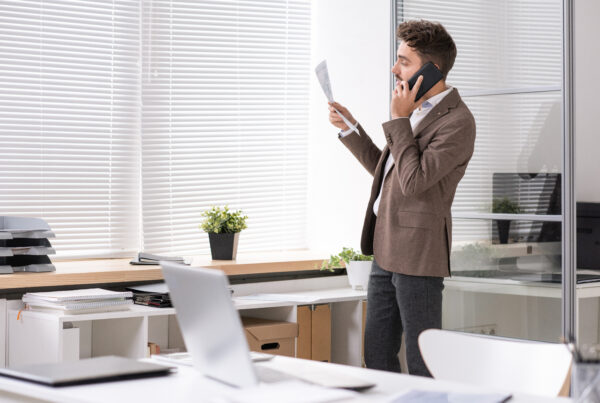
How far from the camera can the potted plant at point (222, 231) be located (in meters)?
4.15

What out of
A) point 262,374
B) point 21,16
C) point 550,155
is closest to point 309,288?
point 550,155

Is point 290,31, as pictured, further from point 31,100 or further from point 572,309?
point 572,309

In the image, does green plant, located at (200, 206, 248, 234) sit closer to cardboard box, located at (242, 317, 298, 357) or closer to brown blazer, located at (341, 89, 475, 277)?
cardboard box, located at (242, 317, 298, 357)

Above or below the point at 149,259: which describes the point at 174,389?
below

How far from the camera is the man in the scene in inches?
116

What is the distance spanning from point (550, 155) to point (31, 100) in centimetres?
233

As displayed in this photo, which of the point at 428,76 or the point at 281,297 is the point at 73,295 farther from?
the point at 428,76

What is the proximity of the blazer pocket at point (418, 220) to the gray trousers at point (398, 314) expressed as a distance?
7.1 inches

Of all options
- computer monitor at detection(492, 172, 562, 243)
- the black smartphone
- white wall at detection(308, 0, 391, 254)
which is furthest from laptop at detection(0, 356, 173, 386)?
white wall at detection(308, 0, 391, 254)

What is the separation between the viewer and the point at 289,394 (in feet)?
5.61

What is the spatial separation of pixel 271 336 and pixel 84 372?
1876 mm

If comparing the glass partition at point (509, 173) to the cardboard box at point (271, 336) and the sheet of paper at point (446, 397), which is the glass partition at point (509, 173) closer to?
the cardboard box at point (271, 336)

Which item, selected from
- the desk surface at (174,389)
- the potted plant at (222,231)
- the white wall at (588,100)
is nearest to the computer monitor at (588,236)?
the white wall at (588,100)

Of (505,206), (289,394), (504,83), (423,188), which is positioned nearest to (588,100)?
(504,83)
